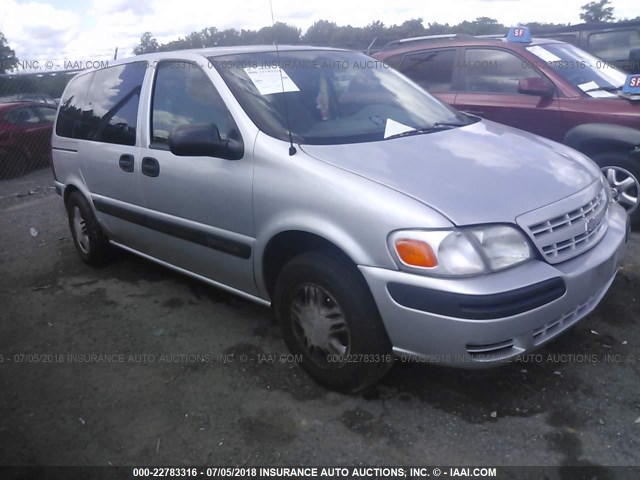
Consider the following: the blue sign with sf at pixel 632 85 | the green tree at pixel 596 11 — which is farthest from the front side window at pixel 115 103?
the green tree at pixel 596 11

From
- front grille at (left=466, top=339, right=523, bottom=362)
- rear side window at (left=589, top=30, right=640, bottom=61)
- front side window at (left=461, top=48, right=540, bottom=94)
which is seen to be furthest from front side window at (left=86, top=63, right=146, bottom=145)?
rear side window at (left=589, top=30, right=640, bottom=61)

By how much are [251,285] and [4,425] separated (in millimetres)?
1399

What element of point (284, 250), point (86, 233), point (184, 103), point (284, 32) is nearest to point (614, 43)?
point (284, 32)

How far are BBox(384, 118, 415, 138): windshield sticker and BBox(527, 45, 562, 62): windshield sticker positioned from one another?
2.72m

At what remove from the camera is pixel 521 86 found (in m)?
4.96

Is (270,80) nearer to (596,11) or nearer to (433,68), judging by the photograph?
(433,68)

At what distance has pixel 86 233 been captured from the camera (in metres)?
4.57

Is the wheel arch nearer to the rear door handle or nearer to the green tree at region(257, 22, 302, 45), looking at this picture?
the rear door handle

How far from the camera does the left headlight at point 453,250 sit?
2.26 meters

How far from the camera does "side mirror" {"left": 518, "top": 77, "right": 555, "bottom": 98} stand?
4.94 metres

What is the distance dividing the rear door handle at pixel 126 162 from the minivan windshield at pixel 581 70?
380cm

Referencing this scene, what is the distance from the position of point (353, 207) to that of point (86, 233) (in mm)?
2986

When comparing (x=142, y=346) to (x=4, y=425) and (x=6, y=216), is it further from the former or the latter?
(x=6, y=216)

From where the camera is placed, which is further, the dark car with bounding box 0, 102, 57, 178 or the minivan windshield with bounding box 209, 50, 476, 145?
the dark car with bounding box 0, 102, 57, 178
